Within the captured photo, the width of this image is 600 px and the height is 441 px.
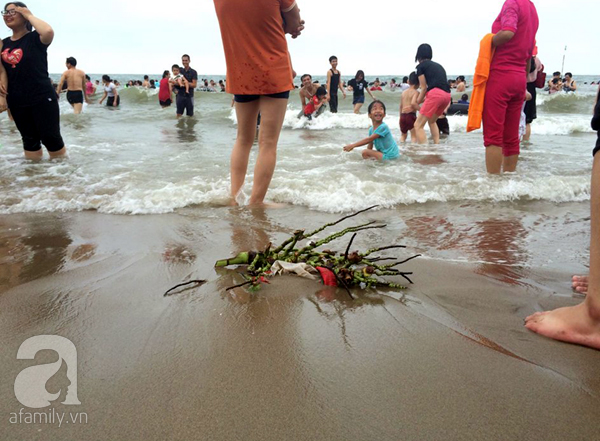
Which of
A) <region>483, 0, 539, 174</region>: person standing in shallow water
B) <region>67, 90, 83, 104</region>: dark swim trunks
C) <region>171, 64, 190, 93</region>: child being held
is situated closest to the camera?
<region>483, 0, 539, 174</region>: person standing in shallow water

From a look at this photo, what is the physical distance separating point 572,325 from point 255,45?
2372 mm

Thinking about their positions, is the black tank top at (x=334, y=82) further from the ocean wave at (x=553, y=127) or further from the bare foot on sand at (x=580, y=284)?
the bare foot on sand at (x=580, y=284)

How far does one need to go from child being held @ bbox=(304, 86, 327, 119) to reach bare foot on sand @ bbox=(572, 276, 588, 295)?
996 cm

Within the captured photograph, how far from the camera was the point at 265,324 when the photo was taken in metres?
1.40

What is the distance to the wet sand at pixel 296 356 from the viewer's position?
37.9 inches

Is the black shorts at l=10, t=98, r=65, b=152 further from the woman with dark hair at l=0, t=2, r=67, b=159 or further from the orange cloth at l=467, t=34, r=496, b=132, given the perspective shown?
the orange cloth at l=467, t=34, r=496, b=132

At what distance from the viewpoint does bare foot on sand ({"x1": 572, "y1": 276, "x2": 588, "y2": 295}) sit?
69.4 inches

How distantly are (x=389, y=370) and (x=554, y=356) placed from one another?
1.69 feet

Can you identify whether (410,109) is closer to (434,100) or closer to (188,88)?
(434,100)

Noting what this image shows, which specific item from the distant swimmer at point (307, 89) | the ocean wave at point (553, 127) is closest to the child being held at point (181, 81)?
the distant swimmer at point (307, 89)

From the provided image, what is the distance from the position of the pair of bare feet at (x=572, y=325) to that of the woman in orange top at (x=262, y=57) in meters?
2.09

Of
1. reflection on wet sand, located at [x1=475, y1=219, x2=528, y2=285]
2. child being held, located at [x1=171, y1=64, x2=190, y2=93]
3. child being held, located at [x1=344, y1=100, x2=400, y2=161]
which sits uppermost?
child being held, located at [x1=171, y1=64, x2=190, y2=93]

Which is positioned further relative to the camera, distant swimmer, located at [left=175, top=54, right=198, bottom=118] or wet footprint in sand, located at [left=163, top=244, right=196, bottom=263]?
distant swimmer, located at [left=175, top=54, right=198, bottom=118]

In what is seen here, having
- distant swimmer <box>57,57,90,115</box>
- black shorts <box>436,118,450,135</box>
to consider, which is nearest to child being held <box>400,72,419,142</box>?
black shorts <box>436,118,450,135</box>
